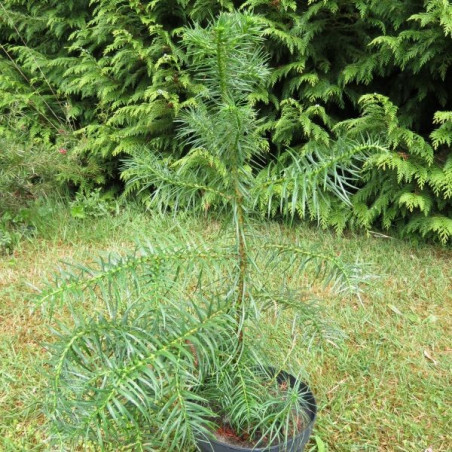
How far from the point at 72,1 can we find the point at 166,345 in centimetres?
382

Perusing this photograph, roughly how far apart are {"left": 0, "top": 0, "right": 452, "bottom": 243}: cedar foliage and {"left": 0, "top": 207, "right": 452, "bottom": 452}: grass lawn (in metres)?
0.34

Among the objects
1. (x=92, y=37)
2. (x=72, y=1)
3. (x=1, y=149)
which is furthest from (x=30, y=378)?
(x=72, y=1)

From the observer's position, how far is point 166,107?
385cm

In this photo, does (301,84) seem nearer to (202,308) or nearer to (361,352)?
(361,352)

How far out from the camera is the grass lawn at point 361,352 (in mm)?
2055

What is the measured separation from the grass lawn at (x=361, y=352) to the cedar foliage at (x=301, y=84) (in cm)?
34

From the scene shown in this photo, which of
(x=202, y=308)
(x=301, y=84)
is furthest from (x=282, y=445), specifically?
(x=301, y=84)

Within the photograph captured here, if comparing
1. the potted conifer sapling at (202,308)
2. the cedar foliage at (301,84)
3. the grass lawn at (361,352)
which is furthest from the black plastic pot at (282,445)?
the cedar foliage at (301,84)

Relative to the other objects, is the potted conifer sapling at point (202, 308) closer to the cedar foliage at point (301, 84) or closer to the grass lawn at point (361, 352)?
the grass lawn at point (361, 352)

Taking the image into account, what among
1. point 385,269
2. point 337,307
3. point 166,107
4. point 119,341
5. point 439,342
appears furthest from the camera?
point 166,107

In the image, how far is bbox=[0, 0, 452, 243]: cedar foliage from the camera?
3.23 m

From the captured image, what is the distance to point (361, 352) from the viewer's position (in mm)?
2488

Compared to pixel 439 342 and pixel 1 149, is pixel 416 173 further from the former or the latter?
pixel 1 149

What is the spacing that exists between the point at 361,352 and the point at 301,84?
214 cm
